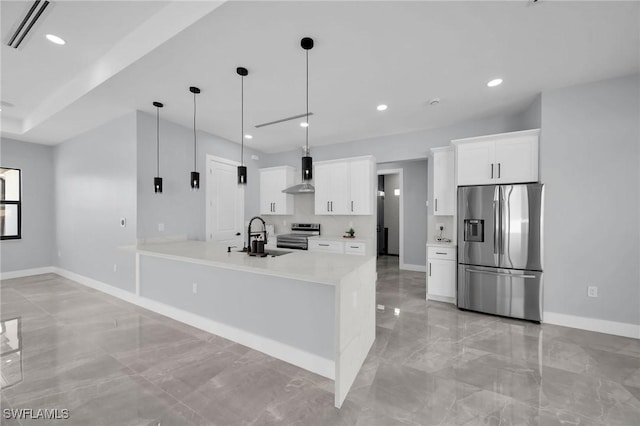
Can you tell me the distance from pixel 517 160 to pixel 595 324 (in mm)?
2079

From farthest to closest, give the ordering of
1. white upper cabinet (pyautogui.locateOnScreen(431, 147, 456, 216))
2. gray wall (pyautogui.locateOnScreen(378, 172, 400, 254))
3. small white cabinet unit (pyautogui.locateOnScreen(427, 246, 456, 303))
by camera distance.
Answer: gray wall (pyautogui.locateOnScreen(378, 172, 400, 254))
white upper cabinet (pyautogui.locateOnScreen(431, 147, 456, 216))
small white cabinet unit (pyautogui.locateOnScreen(427, 246, 456, 303))

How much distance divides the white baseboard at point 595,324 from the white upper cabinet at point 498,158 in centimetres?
168

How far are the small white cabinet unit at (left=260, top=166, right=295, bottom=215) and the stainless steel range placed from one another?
0.43 m

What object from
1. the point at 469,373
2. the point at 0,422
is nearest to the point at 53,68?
the point at 0,422

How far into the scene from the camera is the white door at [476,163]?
Answer: 11.5ft

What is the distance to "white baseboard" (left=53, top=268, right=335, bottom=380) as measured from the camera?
2.19 m

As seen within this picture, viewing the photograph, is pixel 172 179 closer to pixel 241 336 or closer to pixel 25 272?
pixel 241 336

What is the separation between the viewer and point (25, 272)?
208 inches

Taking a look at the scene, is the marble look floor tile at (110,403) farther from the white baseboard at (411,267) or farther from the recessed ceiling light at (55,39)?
the white baseboard at (411,267)

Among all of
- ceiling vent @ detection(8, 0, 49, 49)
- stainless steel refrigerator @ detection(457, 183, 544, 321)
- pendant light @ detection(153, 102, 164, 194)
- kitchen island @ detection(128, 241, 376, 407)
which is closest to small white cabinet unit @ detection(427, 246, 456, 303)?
stainless steel refrigerator @ detection(457, 183, 544, 321)

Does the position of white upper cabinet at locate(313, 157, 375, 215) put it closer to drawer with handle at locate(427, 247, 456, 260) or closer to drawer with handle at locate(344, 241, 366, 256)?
drawer with handle at locate(344, 241, 366, 256)

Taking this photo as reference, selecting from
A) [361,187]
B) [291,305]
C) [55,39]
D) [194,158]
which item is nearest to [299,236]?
[361,187]

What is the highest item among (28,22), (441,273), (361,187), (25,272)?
(28,22)

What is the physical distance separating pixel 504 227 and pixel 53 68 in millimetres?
5822
